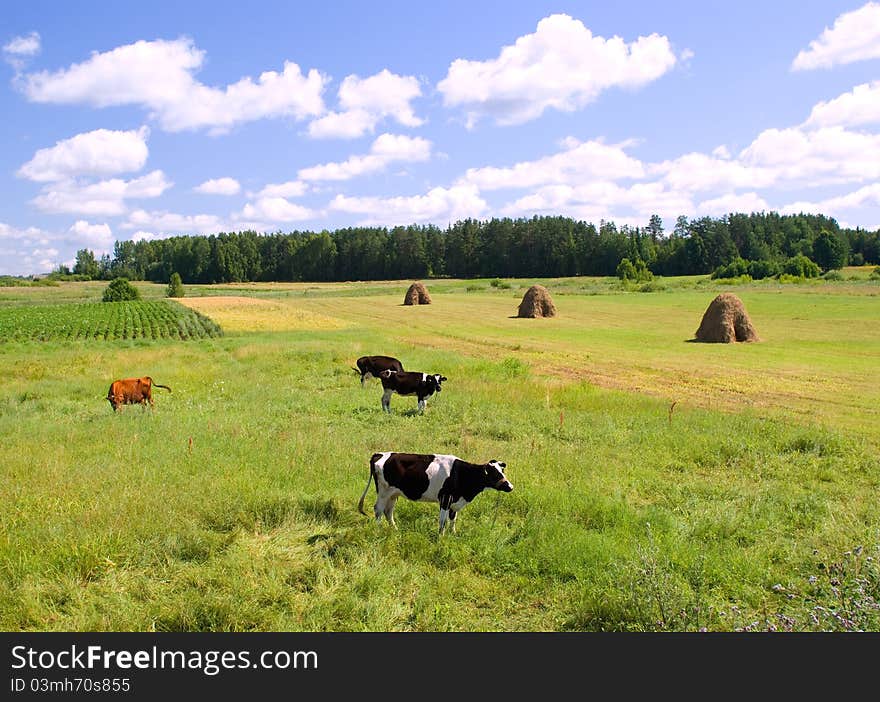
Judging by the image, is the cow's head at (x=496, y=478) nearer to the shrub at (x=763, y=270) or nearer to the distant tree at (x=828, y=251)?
the shrub at (x=763, y=270)

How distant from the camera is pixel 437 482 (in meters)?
7.86

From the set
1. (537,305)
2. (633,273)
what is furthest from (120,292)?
(633,273)

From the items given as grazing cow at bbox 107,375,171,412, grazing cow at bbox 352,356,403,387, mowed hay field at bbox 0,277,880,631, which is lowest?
mowed hay field at bbox 0,277,880,631

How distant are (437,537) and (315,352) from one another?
64.8 feet

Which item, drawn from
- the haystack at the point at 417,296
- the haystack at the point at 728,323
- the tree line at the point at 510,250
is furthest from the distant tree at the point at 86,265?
the haystack at the point at 728,323

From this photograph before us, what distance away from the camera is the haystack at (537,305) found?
53.8m

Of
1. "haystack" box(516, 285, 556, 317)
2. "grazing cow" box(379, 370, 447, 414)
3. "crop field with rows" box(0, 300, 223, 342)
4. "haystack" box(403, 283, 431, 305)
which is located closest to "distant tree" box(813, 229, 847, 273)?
"haystack" box(403, 283, 431, 305)

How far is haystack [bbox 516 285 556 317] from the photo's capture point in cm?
5375

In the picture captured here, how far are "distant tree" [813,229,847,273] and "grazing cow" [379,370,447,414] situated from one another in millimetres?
137614

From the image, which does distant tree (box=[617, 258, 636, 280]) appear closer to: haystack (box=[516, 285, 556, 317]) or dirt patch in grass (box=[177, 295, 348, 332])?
haystack (box=[516, 285, 556, 317])

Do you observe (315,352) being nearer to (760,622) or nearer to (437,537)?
(437,537)

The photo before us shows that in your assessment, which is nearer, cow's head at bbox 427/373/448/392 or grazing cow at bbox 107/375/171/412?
grazing cow at bbox 107/375/171/412

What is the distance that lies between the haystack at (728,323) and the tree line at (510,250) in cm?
9109

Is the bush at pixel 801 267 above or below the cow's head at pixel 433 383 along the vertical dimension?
above
